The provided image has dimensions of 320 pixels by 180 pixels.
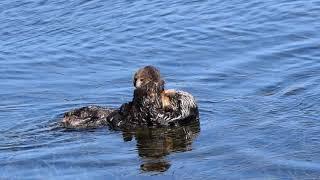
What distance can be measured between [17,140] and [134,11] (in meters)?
8.90

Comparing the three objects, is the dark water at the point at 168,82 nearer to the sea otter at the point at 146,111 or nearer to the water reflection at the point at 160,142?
the water reflection at the point at 160,142

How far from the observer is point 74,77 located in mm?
12930

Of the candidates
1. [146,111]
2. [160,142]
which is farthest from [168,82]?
[160,142]

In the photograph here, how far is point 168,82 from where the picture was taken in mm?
12359

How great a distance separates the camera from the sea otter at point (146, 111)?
9797 mm

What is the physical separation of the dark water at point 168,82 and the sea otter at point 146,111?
0.18m

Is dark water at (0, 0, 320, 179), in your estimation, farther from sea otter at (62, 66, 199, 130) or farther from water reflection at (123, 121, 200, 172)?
sea otter at (62, 66, 199, 130)

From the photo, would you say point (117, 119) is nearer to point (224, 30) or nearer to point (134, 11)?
point (224, 30)

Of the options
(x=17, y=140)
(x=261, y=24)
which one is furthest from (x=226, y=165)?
(x=261, y=24)

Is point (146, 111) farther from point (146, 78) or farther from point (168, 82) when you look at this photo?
point (168, 82)

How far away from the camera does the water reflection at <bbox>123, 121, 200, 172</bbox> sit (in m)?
8.44

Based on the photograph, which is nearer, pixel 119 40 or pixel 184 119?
pixel 184 119

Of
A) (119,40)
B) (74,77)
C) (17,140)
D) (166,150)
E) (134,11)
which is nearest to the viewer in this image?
(166,150)

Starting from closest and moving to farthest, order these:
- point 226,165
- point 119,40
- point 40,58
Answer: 1. point 226,165
2. point 40,58
3. point 119,40
